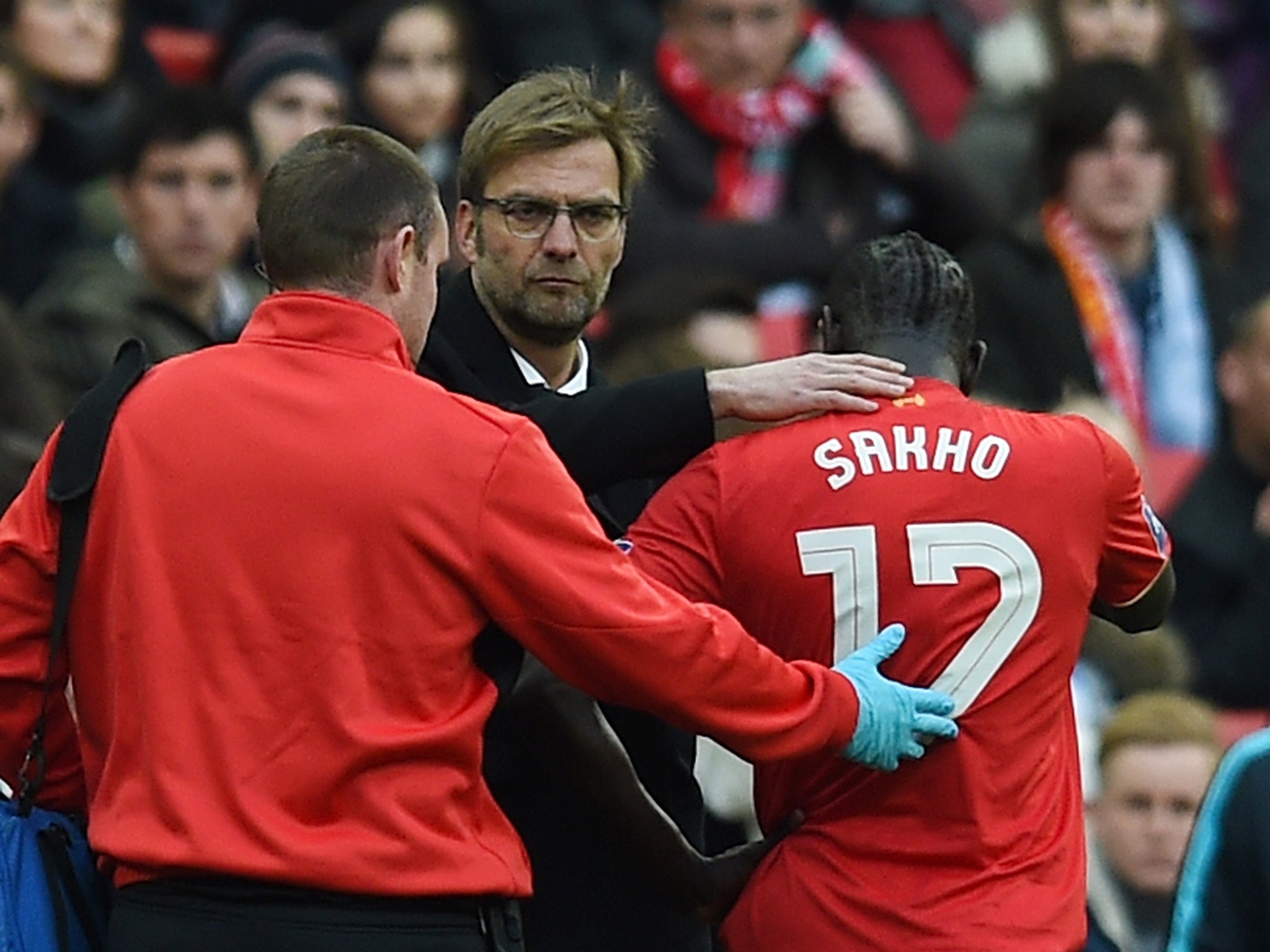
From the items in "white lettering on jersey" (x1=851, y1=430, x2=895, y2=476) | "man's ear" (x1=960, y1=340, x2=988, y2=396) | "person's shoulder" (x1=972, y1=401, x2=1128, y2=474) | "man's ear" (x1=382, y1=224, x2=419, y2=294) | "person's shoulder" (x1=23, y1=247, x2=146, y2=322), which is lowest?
"person's shoulder" (x1=23, y1=247, x2=146, y2=322)

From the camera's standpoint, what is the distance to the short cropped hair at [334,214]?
4.31m

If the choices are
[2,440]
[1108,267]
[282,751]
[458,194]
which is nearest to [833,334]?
[458,194]

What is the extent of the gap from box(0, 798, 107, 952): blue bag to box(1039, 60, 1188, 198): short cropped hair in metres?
4.87

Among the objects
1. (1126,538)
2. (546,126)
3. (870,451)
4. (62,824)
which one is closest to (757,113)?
(546,126)

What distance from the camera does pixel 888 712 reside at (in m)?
4.40

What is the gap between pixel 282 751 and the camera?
164 inches

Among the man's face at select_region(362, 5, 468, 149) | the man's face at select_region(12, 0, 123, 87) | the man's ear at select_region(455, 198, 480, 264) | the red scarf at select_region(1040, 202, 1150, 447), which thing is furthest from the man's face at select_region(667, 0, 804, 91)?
the man's ear at select_region(455, 198, 480, 264)

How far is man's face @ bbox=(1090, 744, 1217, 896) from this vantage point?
6883mm

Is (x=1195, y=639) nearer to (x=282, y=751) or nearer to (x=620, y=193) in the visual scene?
(x=620, y=193)

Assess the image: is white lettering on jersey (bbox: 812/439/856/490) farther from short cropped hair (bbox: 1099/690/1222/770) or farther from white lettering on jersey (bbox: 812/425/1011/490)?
short cropped hair (bbox: 1099/690/1222/770)

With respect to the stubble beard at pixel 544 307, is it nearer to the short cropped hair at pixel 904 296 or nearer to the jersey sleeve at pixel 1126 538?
the short cropped hair at pixel 904 296

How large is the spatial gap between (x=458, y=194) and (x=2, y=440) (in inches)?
54.2

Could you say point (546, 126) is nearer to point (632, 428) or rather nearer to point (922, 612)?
point (632, 428)

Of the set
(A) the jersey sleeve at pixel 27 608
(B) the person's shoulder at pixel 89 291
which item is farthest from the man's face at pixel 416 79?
(A) the jersey sleeve at pixel 27 608
